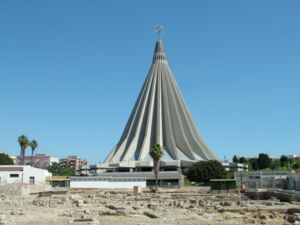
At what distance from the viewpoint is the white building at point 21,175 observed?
65438 millimetres

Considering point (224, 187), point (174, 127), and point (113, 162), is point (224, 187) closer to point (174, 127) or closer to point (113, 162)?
point (113, 162)

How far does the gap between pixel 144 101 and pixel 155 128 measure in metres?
7.56

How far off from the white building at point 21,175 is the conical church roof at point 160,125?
74.0 ft

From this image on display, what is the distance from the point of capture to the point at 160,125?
96625 mm

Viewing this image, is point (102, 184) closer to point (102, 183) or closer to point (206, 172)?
point (102, 183)

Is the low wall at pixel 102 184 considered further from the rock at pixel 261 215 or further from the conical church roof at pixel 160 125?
the rock at pixel 261 215

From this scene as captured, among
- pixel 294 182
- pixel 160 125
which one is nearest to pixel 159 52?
pixel 160 125

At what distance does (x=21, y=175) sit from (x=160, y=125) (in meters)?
37.2

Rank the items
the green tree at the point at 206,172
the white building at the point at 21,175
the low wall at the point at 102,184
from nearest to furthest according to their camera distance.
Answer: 1. the low wall at the point at 102,184
2. the white building at the point at 21,175
3. the green tree at the point at 206,172

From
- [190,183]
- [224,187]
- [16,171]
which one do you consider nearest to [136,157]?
[190,183]

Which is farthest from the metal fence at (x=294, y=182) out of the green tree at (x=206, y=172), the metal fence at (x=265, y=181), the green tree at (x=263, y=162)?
the green tree at (x=263, y=162)

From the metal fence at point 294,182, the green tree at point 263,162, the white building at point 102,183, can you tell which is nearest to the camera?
the metal fence at point 294,182

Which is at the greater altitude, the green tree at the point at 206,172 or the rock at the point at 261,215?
the green tree at the point at 206,172

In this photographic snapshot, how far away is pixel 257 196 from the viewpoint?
3950 centimetres
